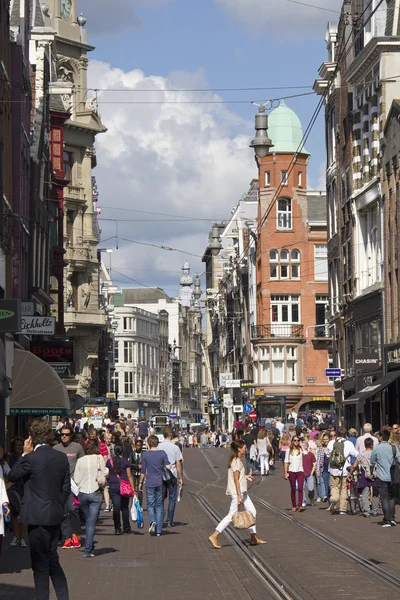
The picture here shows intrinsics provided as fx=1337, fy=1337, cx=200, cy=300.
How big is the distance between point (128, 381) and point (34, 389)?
139m

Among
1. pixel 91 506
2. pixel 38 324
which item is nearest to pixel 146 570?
pixel 91 506

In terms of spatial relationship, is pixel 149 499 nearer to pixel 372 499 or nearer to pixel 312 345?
pixel 372 499

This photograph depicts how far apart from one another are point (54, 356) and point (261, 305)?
5389 cm

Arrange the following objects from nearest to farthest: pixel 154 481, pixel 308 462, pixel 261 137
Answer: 1. pixel 154 481
2. pixel 308 462
3. pixel 261 137

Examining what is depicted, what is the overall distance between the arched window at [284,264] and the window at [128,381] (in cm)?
7874

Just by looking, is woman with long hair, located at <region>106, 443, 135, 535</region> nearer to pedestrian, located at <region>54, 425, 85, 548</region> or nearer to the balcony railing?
pedestrian, located at <region>54, 425, 85, 548</region>

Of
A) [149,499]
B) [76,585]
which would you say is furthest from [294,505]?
[76,585]

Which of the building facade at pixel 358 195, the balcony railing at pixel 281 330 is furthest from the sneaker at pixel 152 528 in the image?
the balcony railing at pixel 281 330

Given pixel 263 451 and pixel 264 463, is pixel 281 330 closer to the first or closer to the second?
pixel 264 463

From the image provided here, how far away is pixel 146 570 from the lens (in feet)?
53.4

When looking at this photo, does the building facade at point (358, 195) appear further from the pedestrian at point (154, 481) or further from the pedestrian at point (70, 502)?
the pedestrian at point (70, 502)

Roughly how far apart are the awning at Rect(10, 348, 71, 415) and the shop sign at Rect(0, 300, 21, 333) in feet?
12.1

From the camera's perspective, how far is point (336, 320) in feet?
190

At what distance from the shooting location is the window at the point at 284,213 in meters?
93.8
